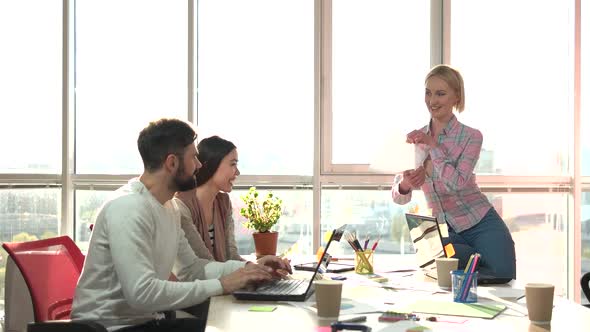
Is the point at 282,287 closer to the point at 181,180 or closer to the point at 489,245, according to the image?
the point at 181,180

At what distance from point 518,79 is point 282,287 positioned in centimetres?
332

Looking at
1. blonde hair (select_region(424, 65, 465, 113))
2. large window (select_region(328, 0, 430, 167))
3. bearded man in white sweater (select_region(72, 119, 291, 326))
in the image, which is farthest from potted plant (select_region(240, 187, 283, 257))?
large window (select_region(328, 0, 430, 167))

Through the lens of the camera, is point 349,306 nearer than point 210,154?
Yes

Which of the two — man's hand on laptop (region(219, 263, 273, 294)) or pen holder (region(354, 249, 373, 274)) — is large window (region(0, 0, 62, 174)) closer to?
pen holder (region(354, 249, 373, 274))

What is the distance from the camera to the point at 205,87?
4848mm

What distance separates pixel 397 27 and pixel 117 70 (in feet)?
6.32

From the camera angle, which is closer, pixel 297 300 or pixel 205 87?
pixel 297 300

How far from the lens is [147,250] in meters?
2.25

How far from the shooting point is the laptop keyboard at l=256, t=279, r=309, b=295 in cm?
223

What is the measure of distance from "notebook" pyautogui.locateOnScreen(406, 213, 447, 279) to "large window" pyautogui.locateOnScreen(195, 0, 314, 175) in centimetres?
217

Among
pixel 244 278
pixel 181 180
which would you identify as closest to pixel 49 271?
pixel 181 180

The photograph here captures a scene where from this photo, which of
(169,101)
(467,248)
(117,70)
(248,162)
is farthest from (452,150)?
(117,70)

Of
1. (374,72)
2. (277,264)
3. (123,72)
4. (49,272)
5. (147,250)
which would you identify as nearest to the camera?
(147,250)

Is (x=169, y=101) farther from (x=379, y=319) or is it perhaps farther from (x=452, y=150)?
(x=379, y=319)
